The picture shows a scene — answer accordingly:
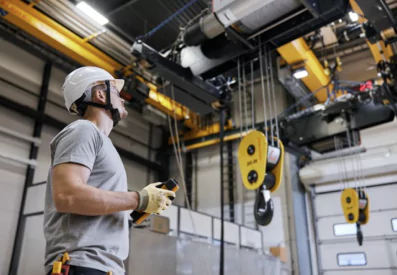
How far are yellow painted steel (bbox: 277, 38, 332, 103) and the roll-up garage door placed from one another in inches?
98.7

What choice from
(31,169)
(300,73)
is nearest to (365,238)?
(300,73)

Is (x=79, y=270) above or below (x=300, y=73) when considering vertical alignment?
below

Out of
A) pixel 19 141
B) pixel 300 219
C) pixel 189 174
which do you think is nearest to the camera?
pixel 19 141

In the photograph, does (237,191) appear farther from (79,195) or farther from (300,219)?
(79,195)

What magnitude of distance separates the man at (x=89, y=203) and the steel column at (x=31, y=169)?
5.65 metres

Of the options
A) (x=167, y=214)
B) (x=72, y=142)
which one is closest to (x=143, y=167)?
(x=167, y=214)

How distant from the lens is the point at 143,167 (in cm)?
973

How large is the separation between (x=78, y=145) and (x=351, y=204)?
5.80 meters

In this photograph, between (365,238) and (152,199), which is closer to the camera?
(152,199)

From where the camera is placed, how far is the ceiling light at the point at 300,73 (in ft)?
22.7

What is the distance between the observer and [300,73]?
22.8 feet

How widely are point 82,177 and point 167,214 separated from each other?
217 inches

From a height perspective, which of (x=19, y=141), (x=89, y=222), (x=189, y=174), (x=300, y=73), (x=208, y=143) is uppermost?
(x=300, y=73)

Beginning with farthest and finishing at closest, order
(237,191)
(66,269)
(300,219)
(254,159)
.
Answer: (237,191)
(300,219)
(254,159)
(66,269)
